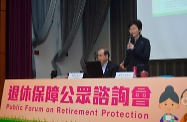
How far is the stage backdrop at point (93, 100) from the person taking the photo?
1391 mm

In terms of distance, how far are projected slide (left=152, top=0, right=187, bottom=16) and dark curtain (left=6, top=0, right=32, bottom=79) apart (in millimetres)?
1857

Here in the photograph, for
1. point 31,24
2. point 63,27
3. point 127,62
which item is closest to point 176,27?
point 127,62

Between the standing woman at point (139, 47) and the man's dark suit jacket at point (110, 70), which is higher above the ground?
the standing woman at point (139, 47)

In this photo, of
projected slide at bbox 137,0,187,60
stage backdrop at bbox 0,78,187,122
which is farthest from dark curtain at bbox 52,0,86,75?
stage backdrop at bbox 0,78,187,122

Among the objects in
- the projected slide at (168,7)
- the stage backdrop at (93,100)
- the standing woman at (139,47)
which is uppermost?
the projected slide at (168,7)

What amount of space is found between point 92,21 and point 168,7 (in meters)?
1.57

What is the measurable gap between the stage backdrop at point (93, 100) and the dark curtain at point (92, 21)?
2.66m

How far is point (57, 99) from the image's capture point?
5.80 feet

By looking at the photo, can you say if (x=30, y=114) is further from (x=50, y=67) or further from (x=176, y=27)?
(x=50, y=67)

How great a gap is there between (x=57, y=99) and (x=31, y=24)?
2.64m

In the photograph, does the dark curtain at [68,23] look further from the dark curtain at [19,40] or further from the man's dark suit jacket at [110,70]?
the man's dark suit jacket at [110,70]

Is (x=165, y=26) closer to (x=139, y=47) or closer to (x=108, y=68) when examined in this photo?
(x=139, y=47)

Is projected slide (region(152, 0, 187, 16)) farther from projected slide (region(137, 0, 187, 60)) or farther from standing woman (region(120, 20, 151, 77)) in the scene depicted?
standing woman (region(120, 20, 151, 77))

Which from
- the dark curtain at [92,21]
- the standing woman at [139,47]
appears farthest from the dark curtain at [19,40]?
the standing woman at [139,47]
